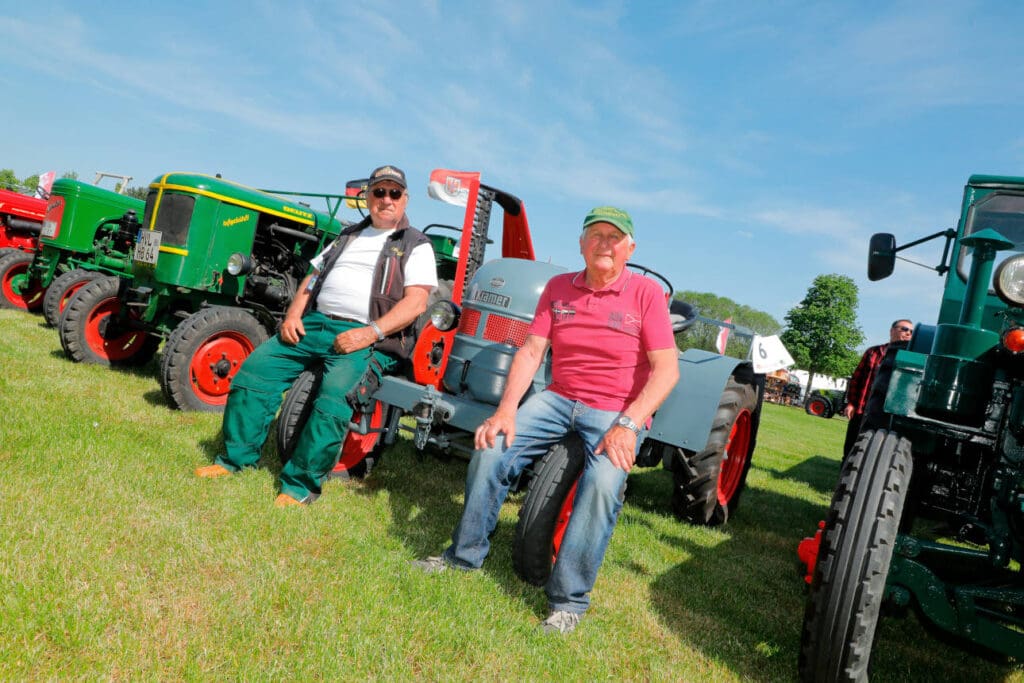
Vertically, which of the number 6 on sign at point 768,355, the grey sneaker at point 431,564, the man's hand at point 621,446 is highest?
the number 6 on sign at point 768,355

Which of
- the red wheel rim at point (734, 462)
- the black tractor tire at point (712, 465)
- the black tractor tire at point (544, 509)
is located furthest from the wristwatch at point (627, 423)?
the red wheel rim at point (734, 462)

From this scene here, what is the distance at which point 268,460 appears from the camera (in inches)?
152

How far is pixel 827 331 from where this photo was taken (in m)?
42.2

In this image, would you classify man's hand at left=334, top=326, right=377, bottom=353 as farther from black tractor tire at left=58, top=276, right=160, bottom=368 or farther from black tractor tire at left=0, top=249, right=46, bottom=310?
black tractor tire at left=0, top=249, right=46, bottom=310

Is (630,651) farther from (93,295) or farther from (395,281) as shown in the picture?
(93,295)

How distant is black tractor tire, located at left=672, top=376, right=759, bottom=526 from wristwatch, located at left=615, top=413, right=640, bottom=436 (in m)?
1.50

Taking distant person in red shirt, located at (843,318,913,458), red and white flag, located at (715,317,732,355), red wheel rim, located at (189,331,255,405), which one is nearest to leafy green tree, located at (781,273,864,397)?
distant person in red shirt, located at (843,318,913,458)

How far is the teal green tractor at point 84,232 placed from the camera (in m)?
7.84

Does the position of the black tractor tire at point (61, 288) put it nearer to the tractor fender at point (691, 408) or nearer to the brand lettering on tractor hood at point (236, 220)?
the brand lettering on tractor hood at point (236, 220)

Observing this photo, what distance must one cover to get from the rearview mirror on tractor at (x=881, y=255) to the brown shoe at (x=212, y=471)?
11.4ft

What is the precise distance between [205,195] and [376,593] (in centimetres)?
443

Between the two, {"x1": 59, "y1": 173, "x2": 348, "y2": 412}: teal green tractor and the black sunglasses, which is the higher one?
the black sunglasses

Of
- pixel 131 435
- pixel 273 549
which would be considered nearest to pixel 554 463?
pixel 273 549

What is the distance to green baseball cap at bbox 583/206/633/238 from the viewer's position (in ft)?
8.89
